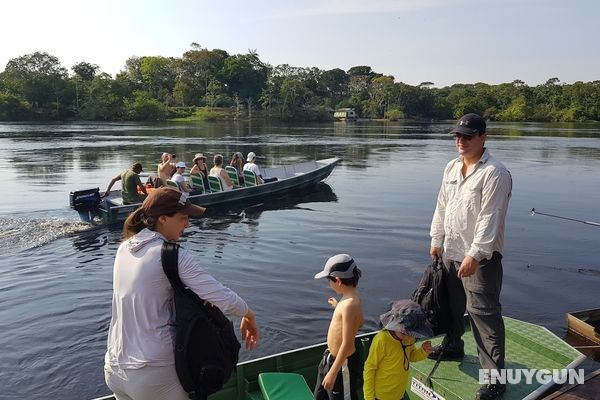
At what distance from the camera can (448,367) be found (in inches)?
181

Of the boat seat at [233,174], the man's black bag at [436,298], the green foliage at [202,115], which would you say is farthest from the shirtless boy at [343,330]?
the green foliage at [202,115]

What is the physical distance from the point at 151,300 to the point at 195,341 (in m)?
0.32

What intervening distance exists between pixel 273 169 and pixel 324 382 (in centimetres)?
1671

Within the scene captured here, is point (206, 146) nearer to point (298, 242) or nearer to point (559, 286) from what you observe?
point (298, 242)

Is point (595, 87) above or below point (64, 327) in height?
above

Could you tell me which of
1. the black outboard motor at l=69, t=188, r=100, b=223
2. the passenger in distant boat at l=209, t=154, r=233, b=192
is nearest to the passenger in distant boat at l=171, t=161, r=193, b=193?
the passenger in distant boat at l=209, t=154, r=233, b=192

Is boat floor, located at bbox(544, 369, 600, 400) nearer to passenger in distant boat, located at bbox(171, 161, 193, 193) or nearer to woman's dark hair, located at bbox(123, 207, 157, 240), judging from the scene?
woman's dark hair, located at bbox(123, 207, 157, 240)

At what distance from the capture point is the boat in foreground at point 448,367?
425 centimetres

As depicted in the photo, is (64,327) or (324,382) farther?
(64,327)

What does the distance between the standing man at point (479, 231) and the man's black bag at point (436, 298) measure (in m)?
0.11

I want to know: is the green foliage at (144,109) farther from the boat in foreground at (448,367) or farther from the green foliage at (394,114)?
the boat in foreground at (448,367)

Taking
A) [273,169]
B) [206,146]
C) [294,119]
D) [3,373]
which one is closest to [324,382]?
[3,373]

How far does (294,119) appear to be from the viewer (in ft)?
333

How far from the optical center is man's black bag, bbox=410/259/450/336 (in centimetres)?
445
